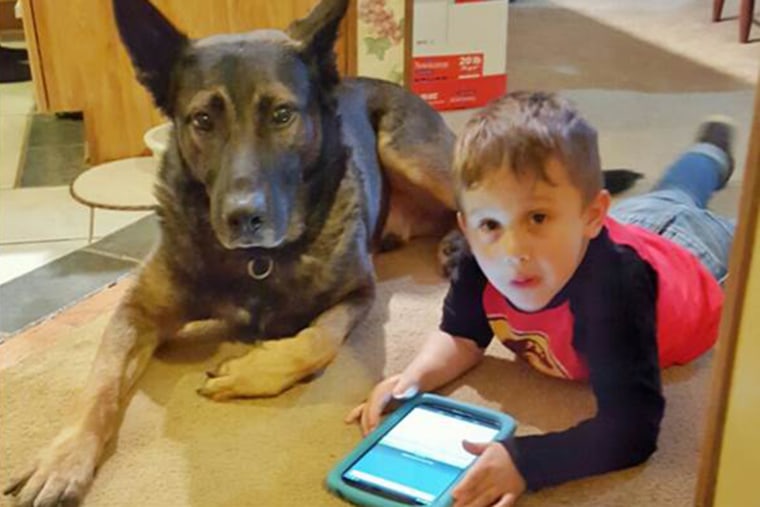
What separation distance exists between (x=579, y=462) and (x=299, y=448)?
0.43m

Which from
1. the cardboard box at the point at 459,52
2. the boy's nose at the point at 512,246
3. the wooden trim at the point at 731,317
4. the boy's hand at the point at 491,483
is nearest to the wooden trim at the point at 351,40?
the cardboard box at the point at 459,52

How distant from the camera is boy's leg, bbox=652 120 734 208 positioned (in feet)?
7.06

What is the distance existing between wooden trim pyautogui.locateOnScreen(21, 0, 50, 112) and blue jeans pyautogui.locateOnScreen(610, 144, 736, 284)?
1.68 m

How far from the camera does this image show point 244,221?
167cm

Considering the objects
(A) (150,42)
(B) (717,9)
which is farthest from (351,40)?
(B) (717,9)

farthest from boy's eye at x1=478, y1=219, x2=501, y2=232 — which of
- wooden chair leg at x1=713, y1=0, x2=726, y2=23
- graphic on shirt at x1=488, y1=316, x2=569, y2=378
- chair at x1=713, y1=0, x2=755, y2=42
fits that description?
wooden chair leg at x1=713, y1=0, x2=726, y2=23

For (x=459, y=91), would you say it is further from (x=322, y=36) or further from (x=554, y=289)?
(x=554, y=289)

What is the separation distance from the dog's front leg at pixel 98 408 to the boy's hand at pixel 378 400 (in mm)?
388

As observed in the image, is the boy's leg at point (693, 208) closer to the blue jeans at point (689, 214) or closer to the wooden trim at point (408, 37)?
the blue jeans at point (689, 214)

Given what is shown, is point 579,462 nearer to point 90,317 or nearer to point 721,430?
point 721,430

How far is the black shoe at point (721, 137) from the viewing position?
7.65 feet

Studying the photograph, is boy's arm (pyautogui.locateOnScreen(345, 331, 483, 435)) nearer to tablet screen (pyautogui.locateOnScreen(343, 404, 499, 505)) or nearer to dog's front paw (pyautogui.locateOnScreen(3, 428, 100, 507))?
tablet screen (pyautogui.locateOnScreen(343, 404, 499, 505))

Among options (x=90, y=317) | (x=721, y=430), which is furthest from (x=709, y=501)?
Result: (x=90, y=317)

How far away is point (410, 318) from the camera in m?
1.98
